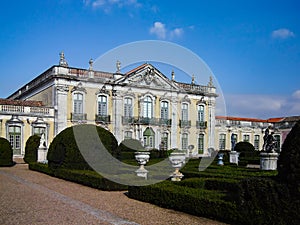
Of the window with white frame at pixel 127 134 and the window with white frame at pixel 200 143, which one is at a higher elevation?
the window with white frame at pixel 127 134

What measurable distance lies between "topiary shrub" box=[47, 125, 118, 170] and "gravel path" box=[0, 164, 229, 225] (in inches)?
87.7

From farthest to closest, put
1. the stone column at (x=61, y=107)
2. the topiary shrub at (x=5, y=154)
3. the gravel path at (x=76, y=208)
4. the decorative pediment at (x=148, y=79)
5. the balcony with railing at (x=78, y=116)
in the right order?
the decorative pediment at (x=148, y=79) → the balcony with railing at (x=78, y=116) → the stone column at (x=61, y=107) → the topiary shrub at (x=5, y=154) → the gravel path at (x=76, y=208)

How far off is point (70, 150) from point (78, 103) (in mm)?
12190

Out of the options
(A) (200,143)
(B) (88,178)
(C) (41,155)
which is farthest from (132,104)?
(B) (88,178)

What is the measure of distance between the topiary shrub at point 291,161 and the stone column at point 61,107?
1902cm

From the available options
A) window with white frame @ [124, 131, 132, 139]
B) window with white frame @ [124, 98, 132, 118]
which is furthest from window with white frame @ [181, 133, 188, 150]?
window with white frame @ [124, 98, 132, 118]

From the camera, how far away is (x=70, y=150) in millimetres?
12508

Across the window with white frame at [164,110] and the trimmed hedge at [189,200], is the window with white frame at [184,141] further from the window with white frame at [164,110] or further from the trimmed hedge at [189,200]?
the trimmed hedge at [189,200]

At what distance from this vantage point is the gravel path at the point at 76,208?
20.3 ft

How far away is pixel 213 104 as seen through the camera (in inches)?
1198

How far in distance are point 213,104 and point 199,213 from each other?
80.1 ft

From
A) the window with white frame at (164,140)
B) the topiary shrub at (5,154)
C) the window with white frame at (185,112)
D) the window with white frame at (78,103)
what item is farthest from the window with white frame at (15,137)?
the window with white frame at (185,112)

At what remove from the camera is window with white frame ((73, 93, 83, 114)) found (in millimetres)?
24172

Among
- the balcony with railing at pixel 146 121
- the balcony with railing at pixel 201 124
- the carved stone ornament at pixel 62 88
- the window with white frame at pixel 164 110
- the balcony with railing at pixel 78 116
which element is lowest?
the balcony with railing at pixel 201 124
